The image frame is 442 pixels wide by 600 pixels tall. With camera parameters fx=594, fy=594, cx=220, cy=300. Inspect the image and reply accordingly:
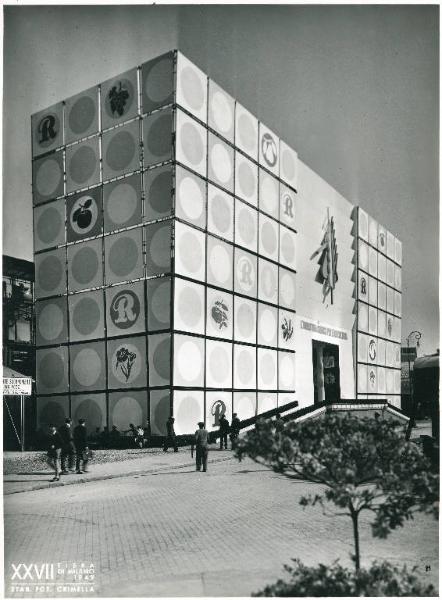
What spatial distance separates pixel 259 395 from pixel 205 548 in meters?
24.6

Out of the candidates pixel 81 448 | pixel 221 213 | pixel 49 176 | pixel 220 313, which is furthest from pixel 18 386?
pixel 221 213

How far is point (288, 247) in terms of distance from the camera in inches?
1485

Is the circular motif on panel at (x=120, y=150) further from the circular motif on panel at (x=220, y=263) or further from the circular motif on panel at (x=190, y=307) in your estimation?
the circular motif on panel at (x=190, y=307)

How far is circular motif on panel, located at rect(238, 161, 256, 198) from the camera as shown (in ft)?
107

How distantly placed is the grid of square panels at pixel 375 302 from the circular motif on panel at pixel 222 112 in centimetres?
1643

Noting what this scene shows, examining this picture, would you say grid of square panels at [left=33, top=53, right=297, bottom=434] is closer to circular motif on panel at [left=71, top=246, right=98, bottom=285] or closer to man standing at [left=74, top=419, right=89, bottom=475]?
Answer: circular motif on panel at [left=71, top=246, right=98, bottom=285]

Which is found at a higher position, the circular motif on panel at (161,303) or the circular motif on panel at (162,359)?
the circular motif on panel at (161,303)

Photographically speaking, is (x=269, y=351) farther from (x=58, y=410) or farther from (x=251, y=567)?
(x=251, y=567)

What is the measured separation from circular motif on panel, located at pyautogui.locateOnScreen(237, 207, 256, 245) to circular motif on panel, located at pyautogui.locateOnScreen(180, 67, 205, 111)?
6.27 m

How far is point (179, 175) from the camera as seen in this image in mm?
28453

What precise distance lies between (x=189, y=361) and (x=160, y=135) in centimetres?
1101

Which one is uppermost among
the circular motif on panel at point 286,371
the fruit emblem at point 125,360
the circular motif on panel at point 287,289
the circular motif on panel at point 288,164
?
the circular motif on panel at point 288,164

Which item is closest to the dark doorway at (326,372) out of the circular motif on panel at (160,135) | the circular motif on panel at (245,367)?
the circular motif on panel at (245,367)

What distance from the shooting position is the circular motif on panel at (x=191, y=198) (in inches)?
1133
